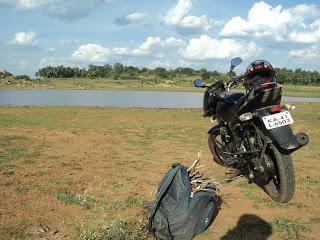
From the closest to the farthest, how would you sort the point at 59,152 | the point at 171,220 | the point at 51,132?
the point at 171,220, the point at 59,152, the point at 51,132

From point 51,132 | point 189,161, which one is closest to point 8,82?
point 51,132

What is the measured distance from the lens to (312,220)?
5.18 meters

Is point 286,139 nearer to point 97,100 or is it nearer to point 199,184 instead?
point 199,184

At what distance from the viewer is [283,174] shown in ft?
18.2

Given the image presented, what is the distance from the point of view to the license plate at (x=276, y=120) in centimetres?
552

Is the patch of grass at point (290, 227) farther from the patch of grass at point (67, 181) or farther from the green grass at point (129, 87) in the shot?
the green grass at point (129, 87)

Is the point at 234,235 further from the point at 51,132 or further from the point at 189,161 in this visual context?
the point at 51,132

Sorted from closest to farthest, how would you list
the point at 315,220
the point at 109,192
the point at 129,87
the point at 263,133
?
1. the point at 315,220
2. the point at 263,133
3. the point at 109,192
4. the point at 129,87

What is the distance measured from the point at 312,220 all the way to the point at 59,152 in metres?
5.63

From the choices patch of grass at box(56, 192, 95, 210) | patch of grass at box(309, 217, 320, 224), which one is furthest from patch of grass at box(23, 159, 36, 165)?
patch of grass at box(309, 217, 320, 224)

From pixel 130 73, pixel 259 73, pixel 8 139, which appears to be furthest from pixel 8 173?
pixel 130 73

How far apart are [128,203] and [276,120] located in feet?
7.48

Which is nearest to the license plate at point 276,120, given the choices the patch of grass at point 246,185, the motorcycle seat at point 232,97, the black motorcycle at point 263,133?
the black motorcycle at point 263,133

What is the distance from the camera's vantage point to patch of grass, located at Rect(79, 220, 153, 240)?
14.1 ft
